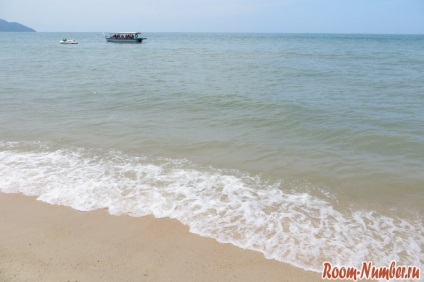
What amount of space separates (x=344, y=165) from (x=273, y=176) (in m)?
2.07

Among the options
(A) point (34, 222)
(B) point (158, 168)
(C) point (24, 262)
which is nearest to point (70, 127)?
(B) point (158, 168)

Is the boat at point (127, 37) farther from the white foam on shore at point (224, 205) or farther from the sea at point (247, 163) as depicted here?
the white foam on shore at point (224, 205)

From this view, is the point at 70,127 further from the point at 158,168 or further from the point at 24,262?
the point at 24,262

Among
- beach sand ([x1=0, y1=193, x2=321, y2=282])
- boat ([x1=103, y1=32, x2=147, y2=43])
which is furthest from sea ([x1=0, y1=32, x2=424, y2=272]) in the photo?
boat ([x1=103, y1=32, x2=147, y2=43])

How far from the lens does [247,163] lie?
829 cm

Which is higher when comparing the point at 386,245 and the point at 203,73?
the point at 203,73

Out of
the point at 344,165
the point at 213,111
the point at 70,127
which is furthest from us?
the point at 213,111

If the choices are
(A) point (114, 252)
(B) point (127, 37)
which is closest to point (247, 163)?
(A) point (114, 252)

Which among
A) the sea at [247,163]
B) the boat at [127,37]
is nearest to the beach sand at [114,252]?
the sea at [247,163]

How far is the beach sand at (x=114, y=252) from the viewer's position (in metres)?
4.51

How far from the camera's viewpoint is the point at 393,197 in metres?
6.73

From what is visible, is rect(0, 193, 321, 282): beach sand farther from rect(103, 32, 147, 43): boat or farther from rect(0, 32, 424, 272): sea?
rect(103, 32, 147, 43): boat

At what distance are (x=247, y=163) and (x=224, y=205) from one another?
7.43 feet

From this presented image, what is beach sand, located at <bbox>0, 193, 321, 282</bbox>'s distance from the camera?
14.8 feet
